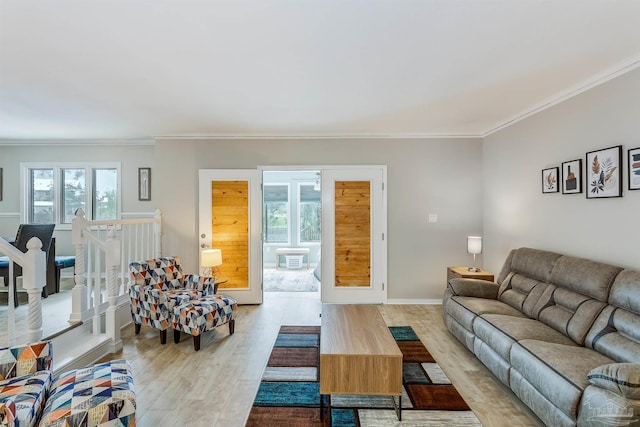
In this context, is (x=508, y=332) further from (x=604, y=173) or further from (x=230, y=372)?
(x=230, y=372)

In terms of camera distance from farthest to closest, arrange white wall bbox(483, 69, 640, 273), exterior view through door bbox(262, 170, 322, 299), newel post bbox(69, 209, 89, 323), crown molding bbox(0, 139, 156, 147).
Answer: exterior view through door bbox(262, 170, 322, 299) → crown molding bbox(0, 139, 156, 147) → newel post bbox(69, 209, 89, 323) → white wall bbox(483, 69, 640, 273)

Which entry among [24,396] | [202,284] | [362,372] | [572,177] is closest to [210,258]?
[202,284]

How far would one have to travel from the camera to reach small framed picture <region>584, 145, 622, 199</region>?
258 centimetres

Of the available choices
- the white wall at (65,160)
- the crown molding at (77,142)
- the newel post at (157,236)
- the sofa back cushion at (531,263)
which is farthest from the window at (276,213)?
the sofa back cushion at (531,263)

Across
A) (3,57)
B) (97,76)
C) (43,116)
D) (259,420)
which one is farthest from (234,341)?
(43,116)

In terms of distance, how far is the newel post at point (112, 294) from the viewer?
3219 mm

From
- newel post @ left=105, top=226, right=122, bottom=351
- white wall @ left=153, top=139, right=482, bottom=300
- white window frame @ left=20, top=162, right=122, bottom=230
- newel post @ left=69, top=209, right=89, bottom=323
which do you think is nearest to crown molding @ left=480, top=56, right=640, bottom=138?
white wall @ left=153, top=139, right=482, bottom=300

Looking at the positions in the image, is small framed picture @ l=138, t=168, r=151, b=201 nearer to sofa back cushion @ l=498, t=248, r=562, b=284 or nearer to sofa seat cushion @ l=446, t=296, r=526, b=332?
sofa seat cushion @ l=446, t=296, r=526, b=332

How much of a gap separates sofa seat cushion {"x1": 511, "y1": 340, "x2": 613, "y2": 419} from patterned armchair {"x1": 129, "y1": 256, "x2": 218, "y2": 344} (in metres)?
3.16

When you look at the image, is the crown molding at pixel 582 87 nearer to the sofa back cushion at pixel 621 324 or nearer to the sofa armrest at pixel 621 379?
the sofa back cushion at pixel 621 324

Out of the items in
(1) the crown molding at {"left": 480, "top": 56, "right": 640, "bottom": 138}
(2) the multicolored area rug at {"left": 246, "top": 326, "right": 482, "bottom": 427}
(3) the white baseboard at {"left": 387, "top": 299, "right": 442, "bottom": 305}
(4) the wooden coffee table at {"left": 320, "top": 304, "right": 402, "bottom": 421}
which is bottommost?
(2) the multicolored area rug at {"left": 246, "top": 326, "right": 482, "bottom": 427}

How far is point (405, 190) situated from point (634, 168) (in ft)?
8.55

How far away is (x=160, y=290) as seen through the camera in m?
→ 3.54

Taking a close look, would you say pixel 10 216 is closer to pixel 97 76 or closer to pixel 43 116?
pixel 43 116
